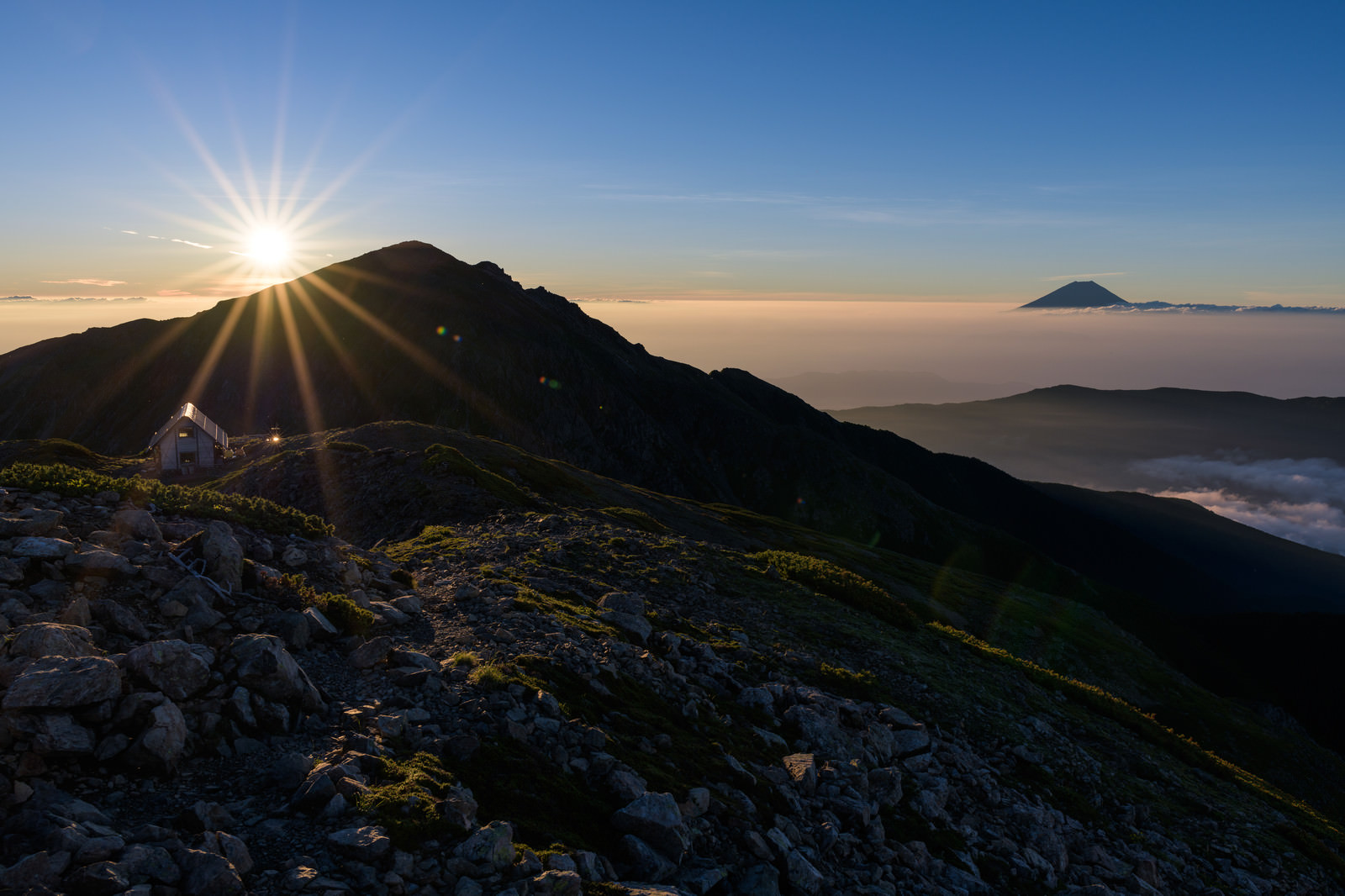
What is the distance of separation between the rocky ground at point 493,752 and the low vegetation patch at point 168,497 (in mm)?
627

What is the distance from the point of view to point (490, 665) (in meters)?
13.8

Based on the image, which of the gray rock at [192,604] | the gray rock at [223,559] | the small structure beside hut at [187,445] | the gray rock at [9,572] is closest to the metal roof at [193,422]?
the small structure beside hut at [187,445]

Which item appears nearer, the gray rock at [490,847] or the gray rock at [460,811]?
the gray rock at [490,847]

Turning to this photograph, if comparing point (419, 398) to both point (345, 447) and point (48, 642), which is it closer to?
point (345, 447)

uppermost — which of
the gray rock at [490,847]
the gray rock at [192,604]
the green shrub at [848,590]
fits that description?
the gray rock at [192,604]

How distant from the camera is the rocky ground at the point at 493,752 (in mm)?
8469

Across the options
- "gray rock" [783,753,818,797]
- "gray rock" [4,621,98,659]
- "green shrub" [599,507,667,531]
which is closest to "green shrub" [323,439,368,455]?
"green shrub" [599,507,667,531]

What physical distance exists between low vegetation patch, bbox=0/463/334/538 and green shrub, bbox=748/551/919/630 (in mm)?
21392

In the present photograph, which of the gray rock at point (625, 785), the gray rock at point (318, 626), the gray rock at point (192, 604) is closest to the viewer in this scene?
the gray rock at point (625, 785)

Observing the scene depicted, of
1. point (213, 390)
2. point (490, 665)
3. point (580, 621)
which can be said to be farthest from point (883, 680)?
point (213, 390)

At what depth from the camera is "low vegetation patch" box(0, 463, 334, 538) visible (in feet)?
52.8

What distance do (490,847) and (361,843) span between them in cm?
160

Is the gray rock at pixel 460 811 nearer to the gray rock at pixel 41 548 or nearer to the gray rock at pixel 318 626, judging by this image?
the gray rock at pixel 318 626

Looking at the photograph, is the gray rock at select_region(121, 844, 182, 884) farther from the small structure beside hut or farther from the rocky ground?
the small structure beside hut
